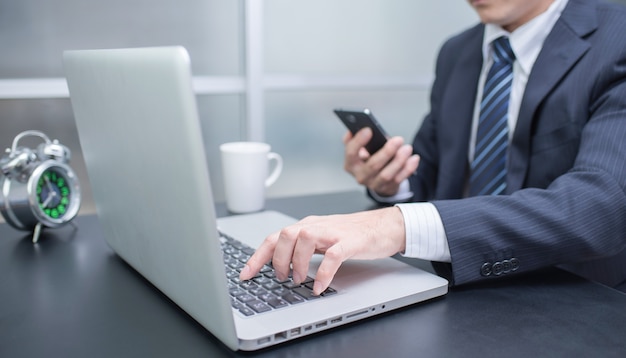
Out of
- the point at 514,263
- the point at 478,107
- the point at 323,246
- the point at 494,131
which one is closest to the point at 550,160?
the point at 494,131

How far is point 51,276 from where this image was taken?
76 cm

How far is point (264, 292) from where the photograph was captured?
63 centimetres

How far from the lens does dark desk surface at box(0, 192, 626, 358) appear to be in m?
0.55

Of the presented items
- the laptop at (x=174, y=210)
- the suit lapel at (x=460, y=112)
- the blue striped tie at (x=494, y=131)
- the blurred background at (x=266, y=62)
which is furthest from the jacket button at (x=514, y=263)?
the blurred background at (x=266, y=62)

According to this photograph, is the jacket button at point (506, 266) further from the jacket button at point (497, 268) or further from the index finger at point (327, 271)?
the index finger at point (327, 271)

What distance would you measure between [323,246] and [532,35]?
69 centimetres

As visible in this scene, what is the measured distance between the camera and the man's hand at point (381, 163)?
109cm

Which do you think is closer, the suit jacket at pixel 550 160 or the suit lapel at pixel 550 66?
the suit jacket at pixel 550 160

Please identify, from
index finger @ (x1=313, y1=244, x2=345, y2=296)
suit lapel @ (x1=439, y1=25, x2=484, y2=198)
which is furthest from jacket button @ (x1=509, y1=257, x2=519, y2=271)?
suit lapel @ (x1=439, y1=25, x2=484, y2=198)

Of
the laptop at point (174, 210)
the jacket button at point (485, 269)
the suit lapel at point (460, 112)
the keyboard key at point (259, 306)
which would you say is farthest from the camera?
the suit lapel at point (460, 112)

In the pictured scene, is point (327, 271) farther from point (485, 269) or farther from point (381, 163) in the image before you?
point (381, 163)

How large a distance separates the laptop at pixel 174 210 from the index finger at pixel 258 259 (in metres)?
0.02

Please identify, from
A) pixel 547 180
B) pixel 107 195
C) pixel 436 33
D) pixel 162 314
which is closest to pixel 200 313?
pixel 162 314

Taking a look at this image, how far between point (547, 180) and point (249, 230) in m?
0.55
